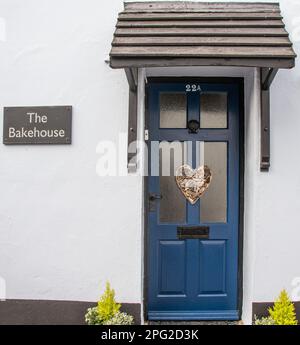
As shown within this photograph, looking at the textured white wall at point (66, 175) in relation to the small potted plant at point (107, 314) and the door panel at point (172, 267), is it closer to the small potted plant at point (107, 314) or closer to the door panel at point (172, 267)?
the small potted plant at point (107, 314)

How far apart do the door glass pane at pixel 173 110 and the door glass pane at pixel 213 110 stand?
0.64 feet

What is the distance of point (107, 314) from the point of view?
10.2 feet

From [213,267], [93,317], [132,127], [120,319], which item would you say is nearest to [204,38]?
[132,127]

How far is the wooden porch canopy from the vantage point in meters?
2.86

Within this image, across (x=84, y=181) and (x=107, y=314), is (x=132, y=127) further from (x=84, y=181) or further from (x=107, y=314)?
(x=107, y=314)

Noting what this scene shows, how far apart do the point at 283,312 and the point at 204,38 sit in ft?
7.85

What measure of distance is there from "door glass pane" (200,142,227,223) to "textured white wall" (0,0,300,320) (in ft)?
1.04

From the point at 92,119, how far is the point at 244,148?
5.04 feet

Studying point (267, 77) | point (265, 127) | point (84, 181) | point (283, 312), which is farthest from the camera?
point (84, 181)

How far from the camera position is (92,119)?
3379mm

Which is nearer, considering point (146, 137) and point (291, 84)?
point (291, 84)

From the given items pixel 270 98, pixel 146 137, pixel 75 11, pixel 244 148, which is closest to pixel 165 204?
pixel 146 137

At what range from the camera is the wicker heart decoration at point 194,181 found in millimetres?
3670
